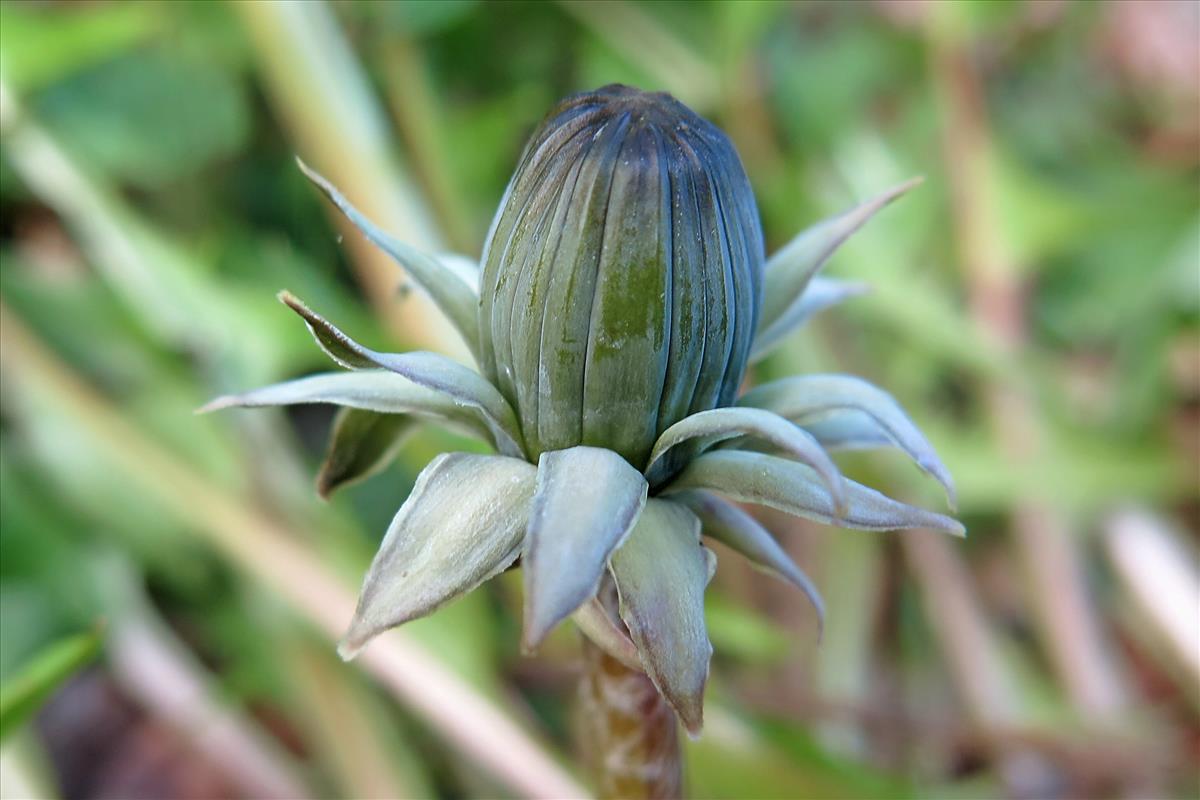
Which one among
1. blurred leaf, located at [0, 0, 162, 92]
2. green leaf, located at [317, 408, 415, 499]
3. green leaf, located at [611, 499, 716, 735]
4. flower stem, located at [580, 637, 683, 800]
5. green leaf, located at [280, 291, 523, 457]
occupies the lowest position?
flower stem, located at [580, 637, 683, 800]

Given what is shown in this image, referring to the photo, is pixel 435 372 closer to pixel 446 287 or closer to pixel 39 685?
pixel 446 287

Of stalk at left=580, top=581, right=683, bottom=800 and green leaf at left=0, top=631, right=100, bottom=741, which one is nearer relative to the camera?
stalk at left=580, top=581, right=683, bottom=800

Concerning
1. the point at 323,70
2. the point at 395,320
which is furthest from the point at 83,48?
the point at 395,320

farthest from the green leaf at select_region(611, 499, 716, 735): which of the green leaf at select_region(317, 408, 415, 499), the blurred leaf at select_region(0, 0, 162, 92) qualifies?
the blurred leaf at select_region(0, 0, 162, 92)

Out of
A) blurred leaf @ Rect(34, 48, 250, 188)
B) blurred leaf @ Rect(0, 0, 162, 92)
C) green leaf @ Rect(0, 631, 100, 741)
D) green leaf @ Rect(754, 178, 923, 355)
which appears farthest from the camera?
blurred leaf @ Rect(34, 48, 250, 188)

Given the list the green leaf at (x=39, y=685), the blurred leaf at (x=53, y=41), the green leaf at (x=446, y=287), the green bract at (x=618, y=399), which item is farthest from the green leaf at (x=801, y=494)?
the blurred leaf at (x=53, y=41)

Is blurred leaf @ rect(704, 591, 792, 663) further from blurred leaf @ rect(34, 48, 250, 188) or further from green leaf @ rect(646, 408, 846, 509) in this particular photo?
blurred leaf @ rect(34, 48, 250, 188)

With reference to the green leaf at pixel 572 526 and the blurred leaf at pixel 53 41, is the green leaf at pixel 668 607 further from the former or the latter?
the blurred leaf at pixel 53 41
